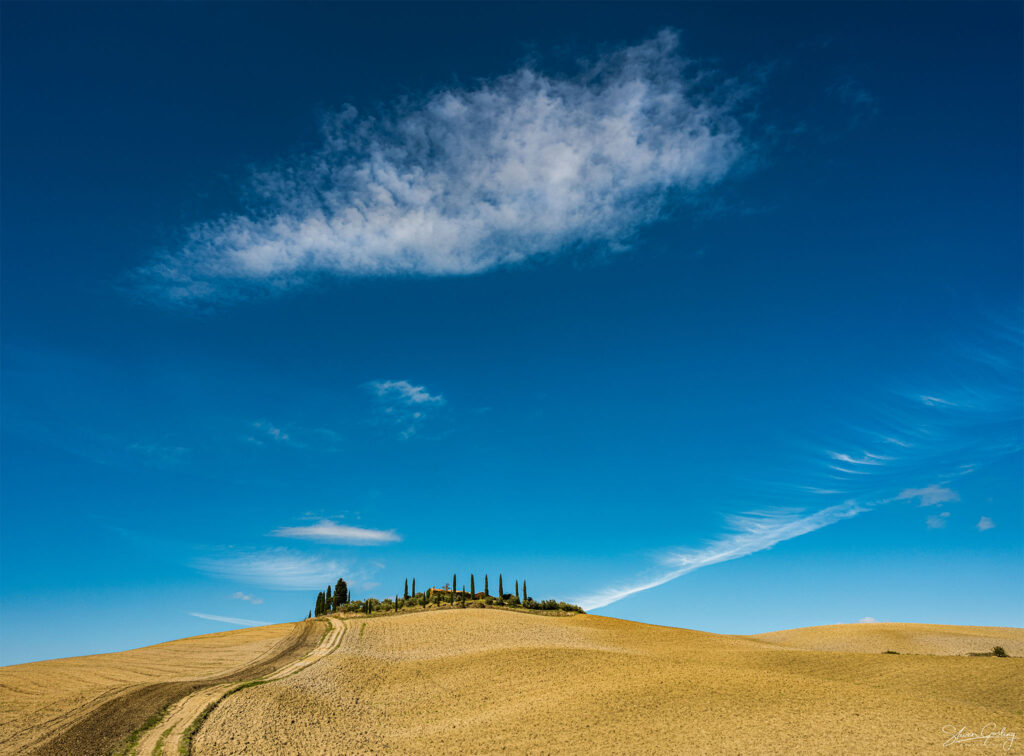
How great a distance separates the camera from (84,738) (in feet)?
85.6

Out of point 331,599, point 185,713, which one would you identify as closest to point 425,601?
point 331,599

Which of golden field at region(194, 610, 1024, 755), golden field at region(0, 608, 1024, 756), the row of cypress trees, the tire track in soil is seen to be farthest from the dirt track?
the row of cypress trees

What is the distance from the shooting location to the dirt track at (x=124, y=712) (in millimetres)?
25141

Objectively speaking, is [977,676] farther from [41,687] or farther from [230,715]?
[41,687]

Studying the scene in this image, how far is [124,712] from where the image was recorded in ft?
99.2

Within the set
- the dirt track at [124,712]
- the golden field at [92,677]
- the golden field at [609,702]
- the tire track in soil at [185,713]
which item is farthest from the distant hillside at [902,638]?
the golden field at [92,677]

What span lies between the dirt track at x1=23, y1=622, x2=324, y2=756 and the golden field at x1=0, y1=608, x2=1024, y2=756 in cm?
28

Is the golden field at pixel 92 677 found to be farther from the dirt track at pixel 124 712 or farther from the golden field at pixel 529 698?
the dirt track at pixel 124 712

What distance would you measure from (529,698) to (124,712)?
71.2ft

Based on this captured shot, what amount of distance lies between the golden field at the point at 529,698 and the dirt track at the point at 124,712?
0.28m

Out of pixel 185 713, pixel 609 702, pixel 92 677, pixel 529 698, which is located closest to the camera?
pixel 185 713

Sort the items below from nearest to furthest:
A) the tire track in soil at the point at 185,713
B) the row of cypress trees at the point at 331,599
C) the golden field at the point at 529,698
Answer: the tire track in soil at the point at 185,713 < the golden field at the point at 529,698 < the row of cypress trees at the point at 331,599

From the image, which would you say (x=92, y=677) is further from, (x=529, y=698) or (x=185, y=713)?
(x=529, y=698)

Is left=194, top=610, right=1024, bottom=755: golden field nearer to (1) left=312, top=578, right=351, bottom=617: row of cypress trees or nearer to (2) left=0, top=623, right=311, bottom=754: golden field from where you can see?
(2) left=0, top=623, right=311, bottom=754: golden field
